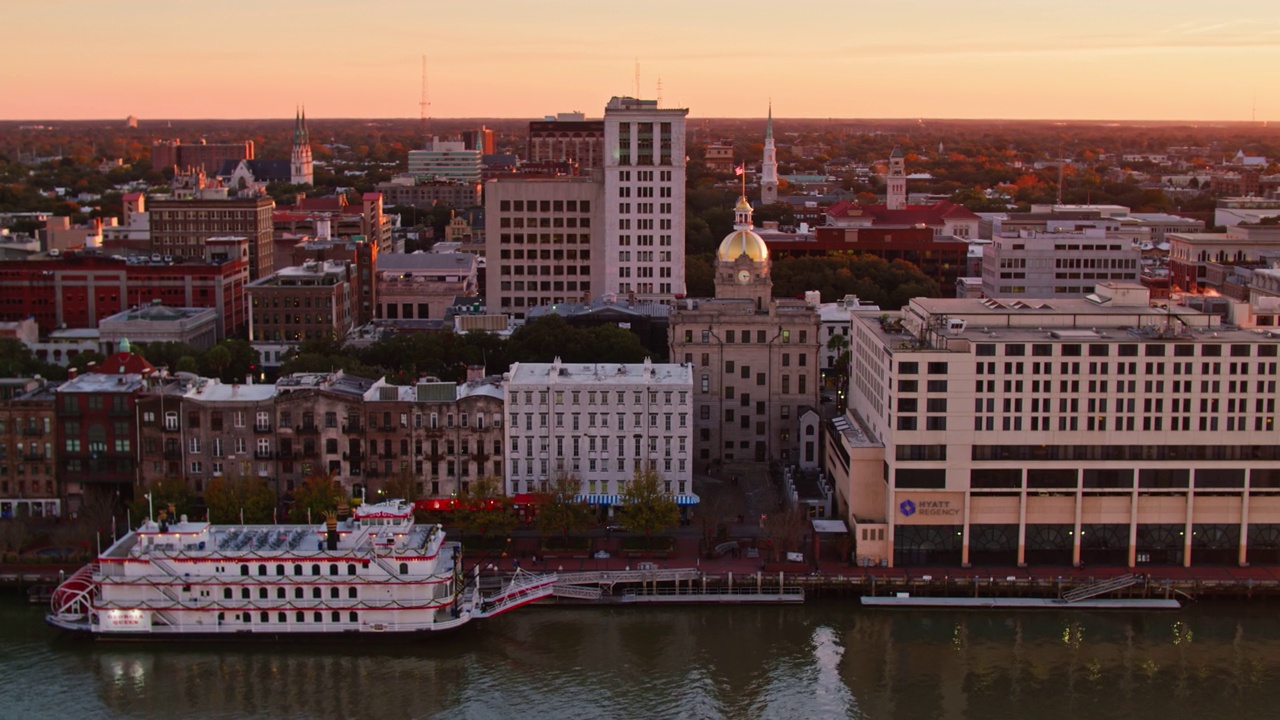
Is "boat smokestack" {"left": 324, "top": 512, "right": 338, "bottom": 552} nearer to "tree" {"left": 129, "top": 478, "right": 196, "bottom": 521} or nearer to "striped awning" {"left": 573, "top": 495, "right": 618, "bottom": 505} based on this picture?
"tree" {"left": 129, "top": 478, "right": 196, "bottom": 521}

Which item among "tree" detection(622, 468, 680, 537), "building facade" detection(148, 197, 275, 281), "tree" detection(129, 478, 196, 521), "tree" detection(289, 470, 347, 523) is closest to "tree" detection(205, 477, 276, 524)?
"tree" detection(129, 478, 196, 521)

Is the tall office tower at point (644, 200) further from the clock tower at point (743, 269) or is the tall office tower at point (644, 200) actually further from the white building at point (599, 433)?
the white building at point (599, 433)

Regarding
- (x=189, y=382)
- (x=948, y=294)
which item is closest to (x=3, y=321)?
(x=189, y=382)

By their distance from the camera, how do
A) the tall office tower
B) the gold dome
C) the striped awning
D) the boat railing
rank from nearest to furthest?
the boat railing < the striped awning < the gold dome < the tall office tower

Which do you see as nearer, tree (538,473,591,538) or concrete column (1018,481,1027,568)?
concrete column (1018,481,1027,568)

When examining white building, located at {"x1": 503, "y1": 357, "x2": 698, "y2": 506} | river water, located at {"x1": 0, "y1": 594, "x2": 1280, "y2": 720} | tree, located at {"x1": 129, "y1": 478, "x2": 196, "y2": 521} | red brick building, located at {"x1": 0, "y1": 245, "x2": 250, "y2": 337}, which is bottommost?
river water, located at {"x1": 0, "y1": 594, "x2": 1280, "y2": 720}
